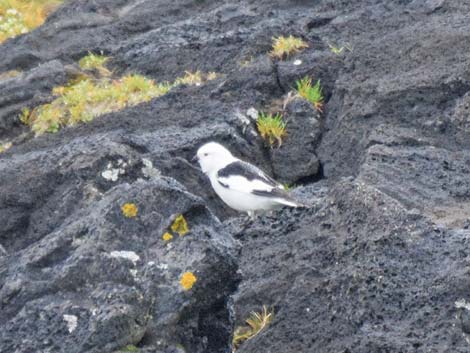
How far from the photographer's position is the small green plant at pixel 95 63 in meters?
19.7

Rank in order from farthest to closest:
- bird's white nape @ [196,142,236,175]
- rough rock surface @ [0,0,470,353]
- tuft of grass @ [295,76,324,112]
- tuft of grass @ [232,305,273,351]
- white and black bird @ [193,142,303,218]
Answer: tuft of grass @ [295,76,324,112] → bird's white nape @ [196,142,236,175] → white and black bird @ [193,142,303,218] → tuft of grass @ [232,305,273,351] → rough rock surface @ [0,0,470,353]

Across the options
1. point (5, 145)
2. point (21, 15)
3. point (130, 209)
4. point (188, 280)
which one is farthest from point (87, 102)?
point (21, 15)

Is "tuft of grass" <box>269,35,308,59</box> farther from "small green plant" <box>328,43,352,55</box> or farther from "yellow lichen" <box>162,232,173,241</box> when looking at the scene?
"yellow lichen" <box>162,232,173,241</box>

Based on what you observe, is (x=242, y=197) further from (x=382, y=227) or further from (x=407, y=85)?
(x=382, y=227)

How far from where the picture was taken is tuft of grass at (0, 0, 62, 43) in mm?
27555

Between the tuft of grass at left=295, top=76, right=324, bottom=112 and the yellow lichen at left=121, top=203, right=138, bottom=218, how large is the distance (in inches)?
299

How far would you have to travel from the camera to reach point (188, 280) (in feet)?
24.4

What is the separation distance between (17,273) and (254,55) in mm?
10302

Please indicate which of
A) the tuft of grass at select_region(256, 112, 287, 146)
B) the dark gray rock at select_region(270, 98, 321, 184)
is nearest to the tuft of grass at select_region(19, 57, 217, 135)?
the tuft of grass at select_region(256, 112, 287, 146)

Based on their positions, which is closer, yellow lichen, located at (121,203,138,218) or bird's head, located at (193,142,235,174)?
yellow lichen, located at (121,203,138,218)

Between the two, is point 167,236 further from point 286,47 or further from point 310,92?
A: point 286,47

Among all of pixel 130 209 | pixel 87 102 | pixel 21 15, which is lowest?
pixel 21 15

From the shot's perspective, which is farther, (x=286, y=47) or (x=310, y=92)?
(x=286, y=47)

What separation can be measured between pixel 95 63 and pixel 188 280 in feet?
43.3
